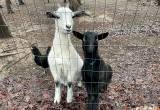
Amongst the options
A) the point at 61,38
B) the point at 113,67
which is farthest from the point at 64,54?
the point at 113,67

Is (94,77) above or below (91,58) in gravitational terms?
below

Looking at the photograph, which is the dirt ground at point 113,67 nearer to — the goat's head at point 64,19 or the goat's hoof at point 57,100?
the goat's hoof at point 57,100

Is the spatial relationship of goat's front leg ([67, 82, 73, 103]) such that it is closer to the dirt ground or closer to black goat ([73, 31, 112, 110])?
the dirt ground

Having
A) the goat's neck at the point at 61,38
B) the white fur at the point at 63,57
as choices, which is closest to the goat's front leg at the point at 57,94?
the white fur at the point at 63,57

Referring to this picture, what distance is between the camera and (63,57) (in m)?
4.57

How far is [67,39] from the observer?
451 cm

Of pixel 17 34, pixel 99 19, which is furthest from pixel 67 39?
pixel 99 19

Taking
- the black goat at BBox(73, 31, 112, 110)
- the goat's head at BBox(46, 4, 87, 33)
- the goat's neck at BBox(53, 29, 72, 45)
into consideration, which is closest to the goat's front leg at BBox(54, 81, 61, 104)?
the black goat at BBox(73, 31, 112, 110)

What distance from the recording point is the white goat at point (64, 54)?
432 cm

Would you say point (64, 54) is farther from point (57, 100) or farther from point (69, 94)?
point (57, 100)

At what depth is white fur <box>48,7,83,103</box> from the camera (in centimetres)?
438

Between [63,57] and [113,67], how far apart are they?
1557 millimetres

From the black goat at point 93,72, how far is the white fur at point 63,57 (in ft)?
0.49

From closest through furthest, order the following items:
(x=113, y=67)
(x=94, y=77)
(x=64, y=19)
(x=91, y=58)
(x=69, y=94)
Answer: (x=64, y=19), (x=91, y=58), (x=94, y=77), (x=69, y=94), (x=113, y=67)
